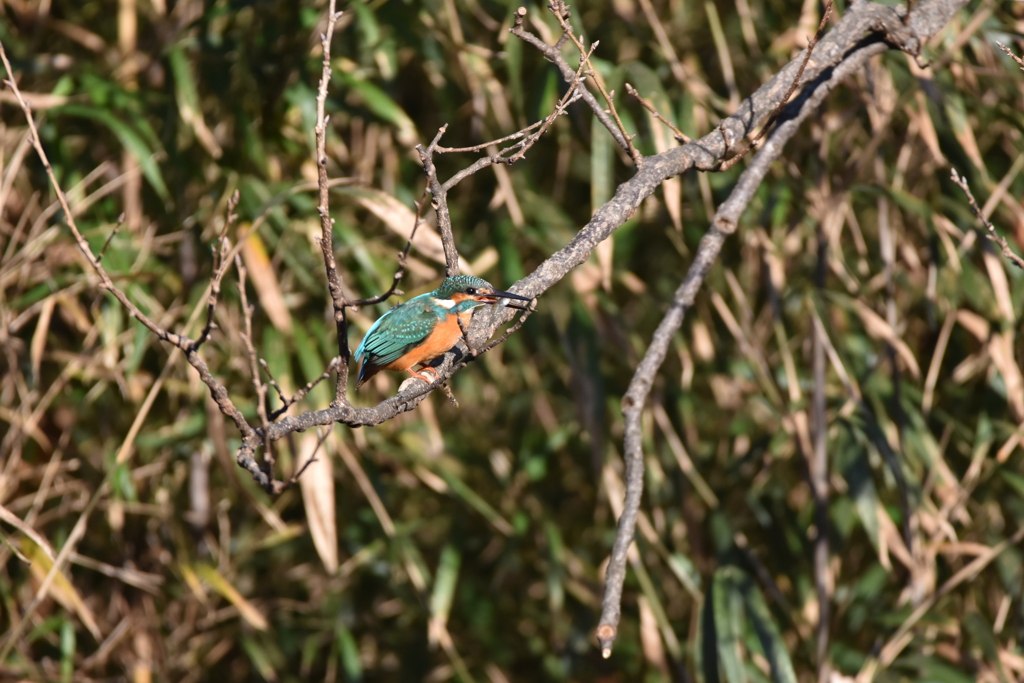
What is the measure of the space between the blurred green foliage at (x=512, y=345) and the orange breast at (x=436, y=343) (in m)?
0.62

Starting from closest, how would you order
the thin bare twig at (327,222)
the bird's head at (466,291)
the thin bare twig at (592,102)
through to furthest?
the thin bare twig at (327,222) < the thin bare twig at (592,102) < the bird's head at (466,291)

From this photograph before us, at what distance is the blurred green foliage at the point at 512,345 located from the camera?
3.15m

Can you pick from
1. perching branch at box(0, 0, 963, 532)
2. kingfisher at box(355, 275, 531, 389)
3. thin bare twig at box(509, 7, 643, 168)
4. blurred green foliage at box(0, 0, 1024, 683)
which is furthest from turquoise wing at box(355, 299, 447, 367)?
thin bare twig at box(509, 7, 643, 168)

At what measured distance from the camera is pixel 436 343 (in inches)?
99.2

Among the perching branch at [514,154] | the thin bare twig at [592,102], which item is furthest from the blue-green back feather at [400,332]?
the thin bare twig at [592,102]

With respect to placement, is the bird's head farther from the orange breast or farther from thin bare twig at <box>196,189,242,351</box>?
thin bare twig at <box>196,189,242,351</box>

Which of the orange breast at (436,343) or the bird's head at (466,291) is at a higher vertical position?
the bird's head at (466,291)

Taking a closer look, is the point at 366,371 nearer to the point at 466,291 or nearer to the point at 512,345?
the point at 466,291

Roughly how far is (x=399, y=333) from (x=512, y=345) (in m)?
1.45

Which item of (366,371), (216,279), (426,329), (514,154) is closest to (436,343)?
(426,329)

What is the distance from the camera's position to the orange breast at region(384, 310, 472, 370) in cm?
251

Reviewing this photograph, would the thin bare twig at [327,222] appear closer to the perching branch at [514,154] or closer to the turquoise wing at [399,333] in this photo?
the perching branch at [514,154]

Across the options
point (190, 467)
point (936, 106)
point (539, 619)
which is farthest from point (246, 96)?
point (539, 619)

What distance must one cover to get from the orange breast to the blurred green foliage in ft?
2.05
